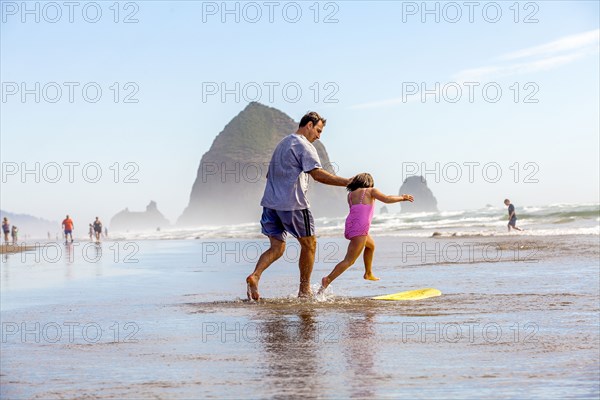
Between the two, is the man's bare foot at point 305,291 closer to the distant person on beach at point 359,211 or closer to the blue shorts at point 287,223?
the distant person on beach at point 359,211

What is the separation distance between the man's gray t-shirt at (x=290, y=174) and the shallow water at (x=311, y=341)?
96cm

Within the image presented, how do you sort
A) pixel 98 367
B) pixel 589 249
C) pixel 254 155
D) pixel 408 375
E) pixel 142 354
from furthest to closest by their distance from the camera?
pixel 254 155 → pixel 589 249 → pixel 142 354 → pixel 98 367 → pixel 408 375

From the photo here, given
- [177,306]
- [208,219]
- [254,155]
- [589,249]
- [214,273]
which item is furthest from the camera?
[254,155]

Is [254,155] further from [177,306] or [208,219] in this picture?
[177,306]

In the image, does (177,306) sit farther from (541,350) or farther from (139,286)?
(541,350)

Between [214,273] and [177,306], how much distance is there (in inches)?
219

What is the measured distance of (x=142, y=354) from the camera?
16.1ft

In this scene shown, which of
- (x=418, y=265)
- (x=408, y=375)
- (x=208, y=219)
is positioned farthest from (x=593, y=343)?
(x=208, y=219)

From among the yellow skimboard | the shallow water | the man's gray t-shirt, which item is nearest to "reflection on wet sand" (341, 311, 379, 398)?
the shallow water

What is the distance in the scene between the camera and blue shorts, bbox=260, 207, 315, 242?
7.88 metres

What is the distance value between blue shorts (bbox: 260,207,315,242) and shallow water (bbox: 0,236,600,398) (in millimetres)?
666

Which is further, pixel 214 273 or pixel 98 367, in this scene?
pixel 214 273

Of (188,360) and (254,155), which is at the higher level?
(254,155)

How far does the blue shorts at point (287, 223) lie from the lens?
7.88m
